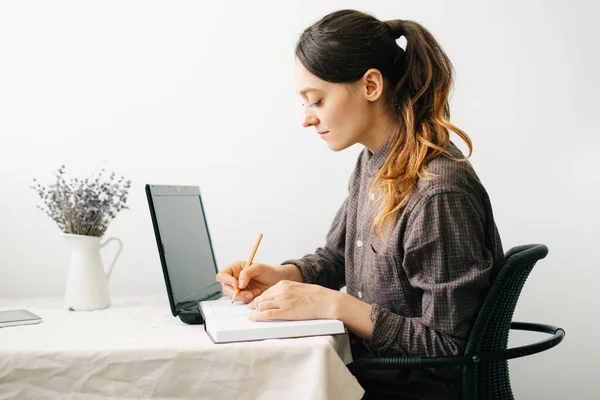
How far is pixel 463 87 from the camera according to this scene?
6.18ft

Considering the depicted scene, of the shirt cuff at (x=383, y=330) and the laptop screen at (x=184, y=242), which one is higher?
the laptop screen at (x=184, y=242)

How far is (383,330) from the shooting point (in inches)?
43.3

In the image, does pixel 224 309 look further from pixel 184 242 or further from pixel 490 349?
pixel 490 349

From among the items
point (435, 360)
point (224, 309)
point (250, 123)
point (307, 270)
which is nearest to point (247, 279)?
point (224, 309)

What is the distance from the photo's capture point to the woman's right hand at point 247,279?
1.32 meters

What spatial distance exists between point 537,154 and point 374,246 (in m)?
0.85

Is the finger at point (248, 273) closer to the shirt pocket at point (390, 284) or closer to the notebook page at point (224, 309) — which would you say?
the notebook page at point (224, 309)

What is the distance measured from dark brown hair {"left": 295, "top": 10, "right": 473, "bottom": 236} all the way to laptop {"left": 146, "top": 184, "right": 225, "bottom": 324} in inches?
16.9

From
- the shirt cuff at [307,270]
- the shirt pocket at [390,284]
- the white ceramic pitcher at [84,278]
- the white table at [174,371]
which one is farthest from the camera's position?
the shirt cuff at [307,270]

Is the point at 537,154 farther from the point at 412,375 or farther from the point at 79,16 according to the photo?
the point at 79,16

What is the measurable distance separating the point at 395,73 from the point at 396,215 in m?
0.33

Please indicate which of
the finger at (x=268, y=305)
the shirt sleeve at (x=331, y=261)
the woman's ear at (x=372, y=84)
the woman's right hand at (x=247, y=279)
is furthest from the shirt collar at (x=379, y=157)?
the finger at (x=268, y=305)

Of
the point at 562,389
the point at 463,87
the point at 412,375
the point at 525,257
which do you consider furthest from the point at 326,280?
the point at 562,389

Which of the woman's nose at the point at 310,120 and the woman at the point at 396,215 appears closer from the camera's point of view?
the woman at the point at 396,215
